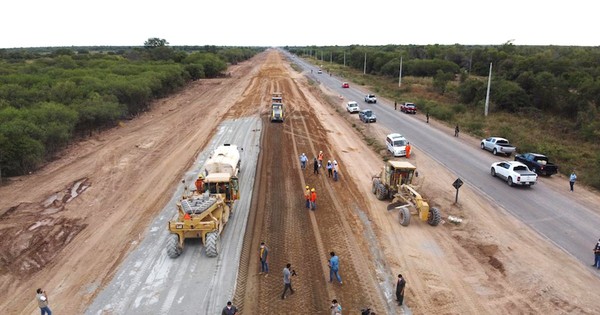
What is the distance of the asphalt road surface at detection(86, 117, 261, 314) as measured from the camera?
13.7m

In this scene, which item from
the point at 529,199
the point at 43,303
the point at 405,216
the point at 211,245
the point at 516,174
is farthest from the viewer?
the point at 516,174

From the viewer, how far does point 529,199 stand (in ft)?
78.2

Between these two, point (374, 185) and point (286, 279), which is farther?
point (374, 185)

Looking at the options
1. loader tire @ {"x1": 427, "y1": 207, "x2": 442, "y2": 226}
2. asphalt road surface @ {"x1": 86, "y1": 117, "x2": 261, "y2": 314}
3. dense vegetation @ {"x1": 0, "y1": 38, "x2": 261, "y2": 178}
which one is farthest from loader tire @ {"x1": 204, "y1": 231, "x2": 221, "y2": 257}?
dense vegetation @ {"x1": 0, "y1": 38, "x2": 261, "y2": 178}

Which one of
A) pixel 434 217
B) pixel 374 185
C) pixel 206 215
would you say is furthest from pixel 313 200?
pixel 206 215

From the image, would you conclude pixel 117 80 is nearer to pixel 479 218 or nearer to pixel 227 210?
pixel 227 210

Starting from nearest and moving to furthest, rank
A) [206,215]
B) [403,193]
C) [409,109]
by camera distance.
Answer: [206,215] → [403,193] → [409,109]

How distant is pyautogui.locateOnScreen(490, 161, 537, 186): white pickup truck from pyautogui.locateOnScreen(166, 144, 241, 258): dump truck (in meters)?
17.1

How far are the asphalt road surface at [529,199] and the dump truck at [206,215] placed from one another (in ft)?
47.4

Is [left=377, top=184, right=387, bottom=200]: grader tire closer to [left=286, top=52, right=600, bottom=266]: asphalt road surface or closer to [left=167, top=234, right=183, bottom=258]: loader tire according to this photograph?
[left=286, top=52, right=600, bottom=266]: asphalt road surface

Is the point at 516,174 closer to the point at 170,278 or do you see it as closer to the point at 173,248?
the point at 173,248

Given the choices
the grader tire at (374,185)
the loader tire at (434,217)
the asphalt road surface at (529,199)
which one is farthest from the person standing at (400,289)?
the grader tire at (374,185)

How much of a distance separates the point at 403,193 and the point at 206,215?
34.0 feet

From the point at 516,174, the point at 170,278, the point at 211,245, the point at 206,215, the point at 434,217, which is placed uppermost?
the point at 516,174
